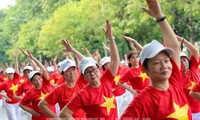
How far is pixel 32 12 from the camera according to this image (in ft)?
178

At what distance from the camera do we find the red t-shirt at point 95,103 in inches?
201

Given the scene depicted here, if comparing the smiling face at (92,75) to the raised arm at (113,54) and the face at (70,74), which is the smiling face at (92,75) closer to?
the raised arm at (113,54)

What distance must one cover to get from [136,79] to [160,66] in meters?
5.46

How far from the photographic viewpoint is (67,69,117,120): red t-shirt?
16.7ft

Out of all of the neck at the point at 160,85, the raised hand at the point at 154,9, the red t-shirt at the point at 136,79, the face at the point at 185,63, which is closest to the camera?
the neck at the point at 160,85

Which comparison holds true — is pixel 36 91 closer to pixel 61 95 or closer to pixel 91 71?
pixel 61 95

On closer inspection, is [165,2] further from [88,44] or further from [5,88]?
[5,88]

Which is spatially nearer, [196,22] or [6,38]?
[196,22]

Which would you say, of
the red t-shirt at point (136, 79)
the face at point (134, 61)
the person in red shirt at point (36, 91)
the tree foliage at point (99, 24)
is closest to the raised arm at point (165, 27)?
the person in red shirt at point (36, 91)

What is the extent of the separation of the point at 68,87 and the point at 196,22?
18560mm

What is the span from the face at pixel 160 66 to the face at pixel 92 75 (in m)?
1.78

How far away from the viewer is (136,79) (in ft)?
29.1

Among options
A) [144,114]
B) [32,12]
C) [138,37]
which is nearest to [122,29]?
[138,37]

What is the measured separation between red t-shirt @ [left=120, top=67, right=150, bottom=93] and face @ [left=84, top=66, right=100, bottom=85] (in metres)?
3.56
